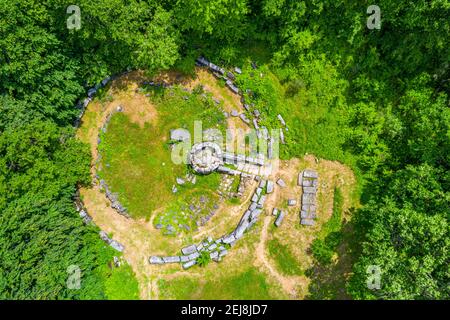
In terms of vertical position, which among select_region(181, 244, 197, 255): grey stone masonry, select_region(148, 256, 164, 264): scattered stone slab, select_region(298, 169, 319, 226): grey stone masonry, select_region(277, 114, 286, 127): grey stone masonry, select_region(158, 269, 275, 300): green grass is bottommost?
select_region(158, 269, 275, 300): green grass

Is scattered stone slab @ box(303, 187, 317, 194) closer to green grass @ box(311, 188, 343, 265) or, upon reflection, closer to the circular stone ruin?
green grass @ box(311, 188, 343, 265)

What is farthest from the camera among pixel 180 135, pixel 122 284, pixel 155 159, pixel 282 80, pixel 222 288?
pixel 282 80

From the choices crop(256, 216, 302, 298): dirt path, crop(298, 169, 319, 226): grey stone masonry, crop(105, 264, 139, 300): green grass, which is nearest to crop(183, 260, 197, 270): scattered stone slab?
crop(105, 264, 139, 300): green grass

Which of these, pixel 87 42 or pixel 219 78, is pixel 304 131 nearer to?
pixel 219 78

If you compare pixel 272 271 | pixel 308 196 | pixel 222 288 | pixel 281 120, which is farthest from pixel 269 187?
pixel 222 288

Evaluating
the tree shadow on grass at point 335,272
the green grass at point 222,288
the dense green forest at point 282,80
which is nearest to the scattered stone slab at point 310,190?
the tree shadow on grass at point 335,272

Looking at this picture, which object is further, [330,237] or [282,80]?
[282,80]

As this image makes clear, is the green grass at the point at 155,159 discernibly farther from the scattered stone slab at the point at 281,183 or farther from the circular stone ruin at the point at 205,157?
the scattered stone slab at the point at 281,183

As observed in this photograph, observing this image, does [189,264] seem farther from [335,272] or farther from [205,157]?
[335,272]
